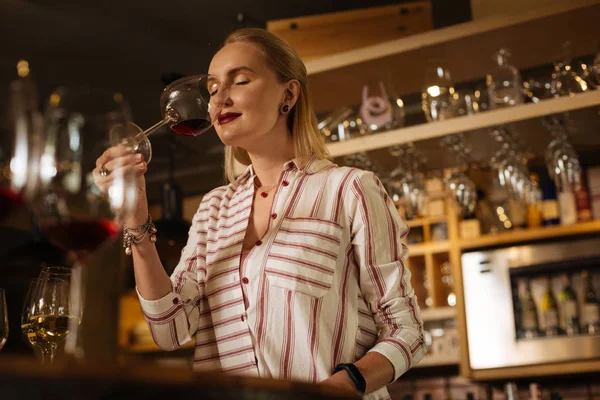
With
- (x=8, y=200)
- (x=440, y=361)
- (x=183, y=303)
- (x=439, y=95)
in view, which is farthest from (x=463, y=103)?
(x=8, y=200)

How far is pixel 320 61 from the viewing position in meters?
2.66

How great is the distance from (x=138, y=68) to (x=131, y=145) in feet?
9.80

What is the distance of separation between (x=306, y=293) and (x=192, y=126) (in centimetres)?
44

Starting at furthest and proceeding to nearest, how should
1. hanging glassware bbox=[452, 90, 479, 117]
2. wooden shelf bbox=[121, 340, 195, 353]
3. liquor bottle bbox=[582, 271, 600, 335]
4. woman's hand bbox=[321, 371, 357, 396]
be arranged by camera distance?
wooden shelf bbox=[121, 340, 195, 353], liquor bottle bbox=[582, 271, 600, 335], hanging glassware bbox=[452, 90, 479, 117], woman's hand bbox=[321, 371, 357, 396]

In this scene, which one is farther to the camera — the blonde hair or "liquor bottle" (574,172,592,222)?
"liquor bottle" (574,172,592,222)

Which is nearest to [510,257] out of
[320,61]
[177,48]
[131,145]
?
[320,61]

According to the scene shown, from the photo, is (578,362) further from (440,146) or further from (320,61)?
(320,61)

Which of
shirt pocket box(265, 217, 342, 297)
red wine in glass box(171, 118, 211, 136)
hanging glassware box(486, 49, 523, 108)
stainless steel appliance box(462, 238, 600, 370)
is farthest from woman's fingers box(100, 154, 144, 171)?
stainless steel appliance box(462, 238, 600, 370)

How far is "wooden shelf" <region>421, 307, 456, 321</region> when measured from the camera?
369cm

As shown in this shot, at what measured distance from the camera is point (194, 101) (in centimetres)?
157

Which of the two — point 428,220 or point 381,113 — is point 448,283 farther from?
point 381,113

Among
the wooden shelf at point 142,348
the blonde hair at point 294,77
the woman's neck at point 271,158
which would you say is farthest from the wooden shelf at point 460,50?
the wooden shelf at point 142,348

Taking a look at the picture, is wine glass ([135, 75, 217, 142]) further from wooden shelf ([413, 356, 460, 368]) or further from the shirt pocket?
wooden shelf ([413, 356, 460, 368])

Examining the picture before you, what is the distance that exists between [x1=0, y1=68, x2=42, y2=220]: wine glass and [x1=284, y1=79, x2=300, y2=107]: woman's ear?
938mm
